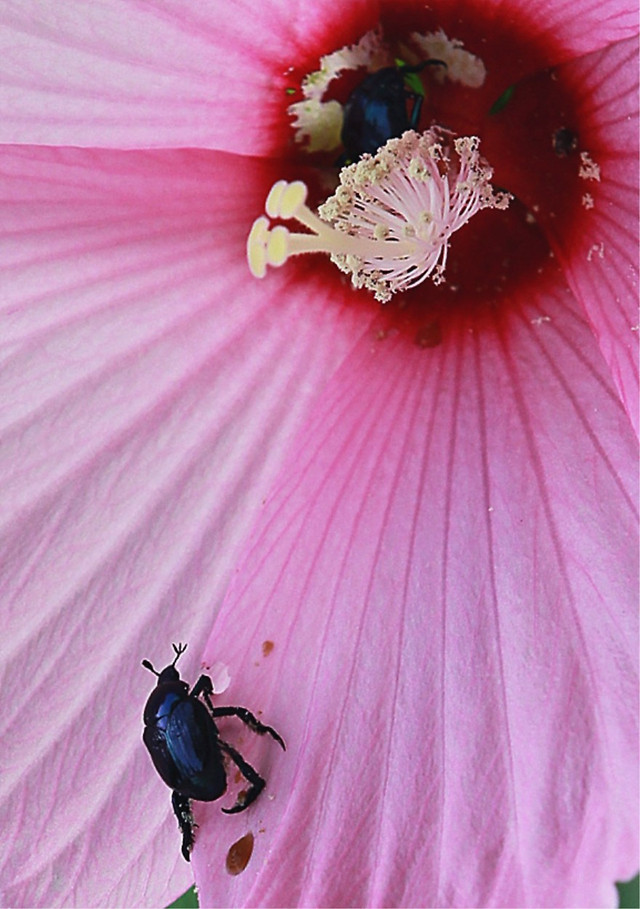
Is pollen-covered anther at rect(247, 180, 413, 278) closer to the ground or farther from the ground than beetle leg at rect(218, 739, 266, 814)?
farther from the ground

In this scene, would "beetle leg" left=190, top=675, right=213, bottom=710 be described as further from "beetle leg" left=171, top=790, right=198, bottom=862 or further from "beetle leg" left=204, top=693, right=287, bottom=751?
"beetle leg" left=171, top=790, right=198, bottom=862

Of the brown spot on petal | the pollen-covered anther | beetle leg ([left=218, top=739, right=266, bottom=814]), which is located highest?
the pollen-covered anther

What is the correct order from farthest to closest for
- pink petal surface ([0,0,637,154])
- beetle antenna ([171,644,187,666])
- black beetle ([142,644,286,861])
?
beetle antenna ([171,644,187,666]) → black beetle ([142,644,286,861]) → pink petal surface ([0,0,637,154])

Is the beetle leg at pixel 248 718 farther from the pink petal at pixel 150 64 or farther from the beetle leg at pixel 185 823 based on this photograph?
the pink petal at pixel 150 64

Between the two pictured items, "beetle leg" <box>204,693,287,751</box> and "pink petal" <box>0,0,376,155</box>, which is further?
"beetle leg" <box>204,693,287,751</box>

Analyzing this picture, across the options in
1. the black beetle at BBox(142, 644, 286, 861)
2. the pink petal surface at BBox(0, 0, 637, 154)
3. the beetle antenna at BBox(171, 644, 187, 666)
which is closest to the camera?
the pink petal surface at BBox(0, 0, 637, 154)

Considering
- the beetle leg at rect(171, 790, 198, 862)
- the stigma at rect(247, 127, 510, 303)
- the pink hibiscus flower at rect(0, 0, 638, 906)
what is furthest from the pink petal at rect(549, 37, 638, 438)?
the beetle leg at rect(171, 790, 198, 862)

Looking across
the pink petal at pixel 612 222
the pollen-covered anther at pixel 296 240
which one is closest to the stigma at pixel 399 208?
the pollen-covered anther at pixel 296 240

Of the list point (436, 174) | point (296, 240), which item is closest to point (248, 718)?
point (296, 240)
